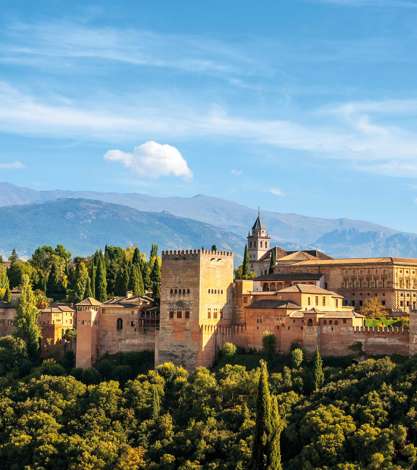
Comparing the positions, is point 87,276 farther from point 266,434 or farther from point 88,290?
point 266,434

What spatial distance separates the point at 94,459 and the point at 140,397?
647 cm

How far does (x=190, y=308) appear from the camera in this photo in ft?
234

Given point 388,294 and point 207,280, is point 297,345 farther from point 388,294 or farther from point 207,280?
point 388,294

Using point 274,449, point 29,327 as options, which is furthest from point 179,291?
point 274,449

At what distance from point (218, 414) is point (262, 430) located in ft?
31.0

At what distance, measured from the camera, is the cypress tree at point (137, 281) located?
3497 inches

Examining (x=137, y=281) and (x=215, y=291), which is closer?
(x=215, y=291)

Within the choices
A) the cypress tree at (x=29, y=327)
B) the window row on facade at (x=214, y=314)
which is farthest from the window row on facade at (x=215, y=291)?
the cypress tree at (x=29, y=327)

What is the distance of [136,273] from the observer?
90188 mm

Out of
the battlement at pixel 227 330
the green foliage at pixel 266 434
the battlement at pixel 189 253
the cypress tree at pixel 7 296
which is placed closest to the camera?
the green foliage at pixel 266 434

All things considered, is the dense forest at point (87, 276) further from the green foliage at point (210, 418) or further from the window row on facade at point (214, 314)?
the green foliage at point (210, 418)

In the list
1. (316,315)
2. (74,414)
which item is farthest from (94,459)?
(316,315)

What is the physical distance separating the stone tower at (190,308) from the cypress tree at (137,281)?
1627 cm

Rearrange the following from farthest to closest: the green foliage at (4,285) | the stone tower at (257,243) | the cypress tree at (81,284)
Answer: the stone tower at (257,243)
the cypress tree at (81,284)
the green foliage at (4,285)
